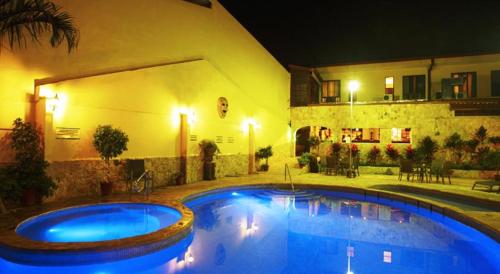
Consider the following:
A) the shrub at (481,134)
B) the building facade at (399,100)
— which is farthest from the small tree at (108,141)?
the shrub at (481,134)

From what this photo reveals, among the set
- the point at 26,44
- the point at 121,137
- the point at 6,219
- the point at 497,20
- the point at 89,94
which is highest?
the point at 497,20

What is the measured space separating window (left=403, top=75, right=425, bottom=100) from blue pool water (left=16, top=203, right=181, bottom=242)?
62.4ft

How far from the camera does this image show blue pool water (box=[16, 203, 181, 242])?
6.16 meters

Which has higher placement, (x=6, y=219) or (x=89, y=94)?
(x=89, y=94)

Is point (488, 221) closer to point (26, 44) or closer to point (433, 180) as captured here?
point (433, 180)

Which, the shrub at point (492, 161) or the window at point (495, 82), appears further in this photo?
the window at point (495, 82)

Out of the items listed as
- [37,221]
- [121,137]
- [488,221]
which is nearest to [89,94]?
[121,137]

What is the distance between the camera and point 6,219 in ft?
20.6

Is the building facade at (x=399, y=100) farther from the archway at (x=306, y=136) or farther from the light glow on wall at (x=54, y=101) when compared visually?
the light glow on wall at (x=54, y=101)

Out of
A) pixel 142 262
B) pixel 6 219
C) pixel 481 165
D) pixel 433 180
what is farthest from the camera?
pixel 481 165

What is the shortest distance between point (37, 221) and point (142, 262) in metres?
2.82

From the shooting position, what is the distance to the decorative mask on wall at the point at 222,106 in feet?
46.3

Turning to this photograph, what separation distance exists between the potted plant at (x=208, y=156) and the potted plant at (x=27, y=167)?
5986 mm

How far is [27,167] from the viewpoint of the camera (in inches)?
288
